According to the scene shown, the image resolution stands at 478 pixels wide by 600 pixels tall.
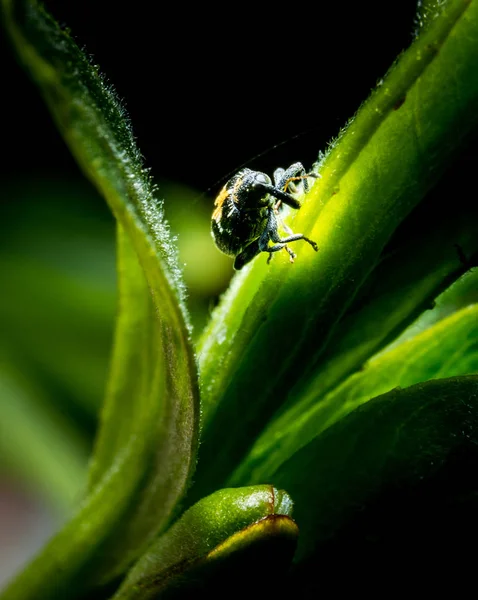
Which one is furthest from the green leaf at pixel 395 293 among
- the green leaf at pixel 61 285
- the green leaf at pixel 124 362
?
the green leaf at pixel 61 285

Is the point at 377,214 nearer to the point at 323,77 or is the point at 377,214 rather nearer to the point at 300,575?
the point at 300,575

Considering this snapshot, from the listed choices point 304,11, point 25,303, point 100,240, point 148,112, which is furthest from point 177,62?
point 25,303

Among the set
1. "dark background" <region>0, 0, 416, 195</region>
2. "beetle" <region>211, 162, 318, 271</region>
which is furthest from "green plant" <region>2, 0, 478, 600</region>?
"dark background" <region>0, 0, 416, 195</region>

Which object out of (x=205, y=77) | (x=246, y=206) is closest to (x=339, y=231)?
(x=246, y=206)

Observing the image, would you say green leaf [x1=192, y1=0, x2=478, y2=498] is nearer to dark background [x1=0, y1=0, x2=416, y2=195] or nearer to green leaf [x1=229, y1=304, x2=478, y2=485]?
green leaf [x1=229, y1=304, x2=478, y2=485]

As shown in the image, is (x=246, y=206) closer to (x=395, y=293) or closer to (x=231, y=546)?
(x=395, y=293)

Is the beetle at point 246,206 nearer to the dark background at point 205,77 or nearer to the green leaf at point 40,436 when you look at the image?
the dark background at point 205,77
